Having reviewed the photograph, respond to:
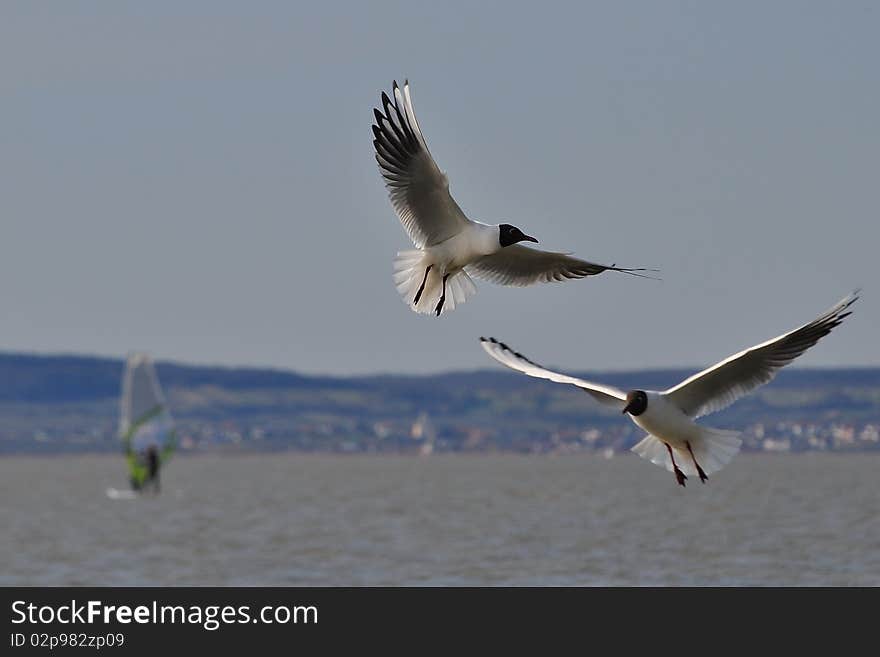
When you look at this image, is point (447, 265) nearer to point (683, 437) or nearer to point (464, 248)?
point (464, 248)

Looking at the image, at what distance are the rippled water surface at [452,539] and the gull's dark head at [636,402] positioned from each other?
31558 millimetres

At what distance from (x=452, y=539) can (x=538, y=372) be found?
54585 millimetres

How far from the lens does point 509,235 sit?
59.6 ft

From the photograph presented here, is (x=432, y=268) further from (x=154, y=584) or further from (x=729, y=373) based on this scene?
(x=154, y=584)

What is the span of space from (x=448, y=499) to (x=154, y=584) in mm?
68565

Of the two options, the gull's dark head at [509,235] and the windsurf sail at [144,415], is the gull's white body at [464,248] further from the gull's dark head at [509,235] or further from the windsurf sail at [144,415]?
the windsurf sail at [144,415]

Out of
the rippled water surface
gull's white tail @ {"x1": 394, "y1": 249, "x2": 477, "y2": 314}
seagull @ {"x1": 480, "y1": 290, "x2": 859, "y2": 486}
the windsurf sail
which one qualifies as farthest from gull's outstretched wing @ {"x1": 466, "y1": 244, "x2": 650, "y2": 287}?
Result: the windsurf sail

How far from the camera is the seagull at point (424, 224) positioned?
18172 mm

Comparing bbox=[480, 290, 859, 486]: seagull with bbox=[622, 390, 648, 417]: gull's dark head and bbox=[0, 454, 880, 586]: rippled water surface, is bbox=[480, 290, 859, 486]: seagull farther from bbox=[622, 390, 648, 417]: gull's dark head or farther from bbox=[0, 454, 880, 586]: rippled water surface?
bbox=[0, 454, 880, 586]: rippled water surface

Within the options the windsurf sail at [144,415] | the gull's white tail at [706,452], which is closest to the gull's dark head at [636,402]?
the gull's white tail at [706,452]

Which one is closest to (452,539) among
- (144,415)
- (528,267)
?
(144,415)
